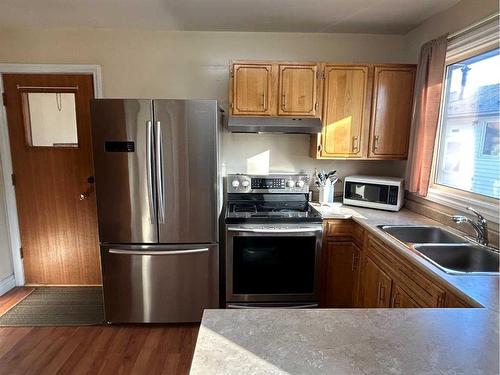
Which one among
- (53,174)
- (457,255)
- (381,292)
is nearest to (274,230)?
(381,292)

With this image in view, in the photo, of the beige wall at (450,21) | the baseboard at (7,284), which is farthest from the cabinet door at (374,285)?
the baseboard at (7,284)

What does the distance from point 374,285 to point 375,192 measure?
2.83ft

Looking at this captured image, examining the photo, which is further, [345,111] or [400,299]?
[345,111]

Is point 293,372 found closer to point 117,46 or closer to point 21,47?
point 117,46

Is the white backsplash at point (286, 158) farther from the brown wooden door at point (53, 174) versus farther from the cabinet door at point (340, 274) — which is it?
the brown wooden door at point (53, 174)

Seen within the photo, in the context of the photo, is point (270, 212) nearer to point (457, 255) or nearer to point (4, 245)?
point (457, 255)

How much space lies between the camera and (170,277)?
2373mm

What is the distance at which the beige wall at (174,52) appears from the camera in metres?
2.77

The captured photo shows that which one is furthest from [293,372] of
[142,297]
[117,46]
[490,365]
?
[117,46]

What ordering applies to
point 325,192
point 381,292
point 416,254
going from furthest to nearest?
point 325,192 < point 381,292 < point 416,254

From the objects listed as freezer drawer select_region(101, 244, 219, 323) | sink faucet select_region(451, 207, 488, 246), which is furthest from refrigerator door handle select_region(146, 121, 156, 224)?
sink faucet select_region(451, 207, 488, 246)

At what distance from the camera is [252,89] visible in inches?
100

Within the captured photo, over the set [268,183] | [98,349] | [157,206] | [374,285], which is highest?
[268,183]

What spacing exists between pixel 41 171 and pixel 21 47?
1127 mm
